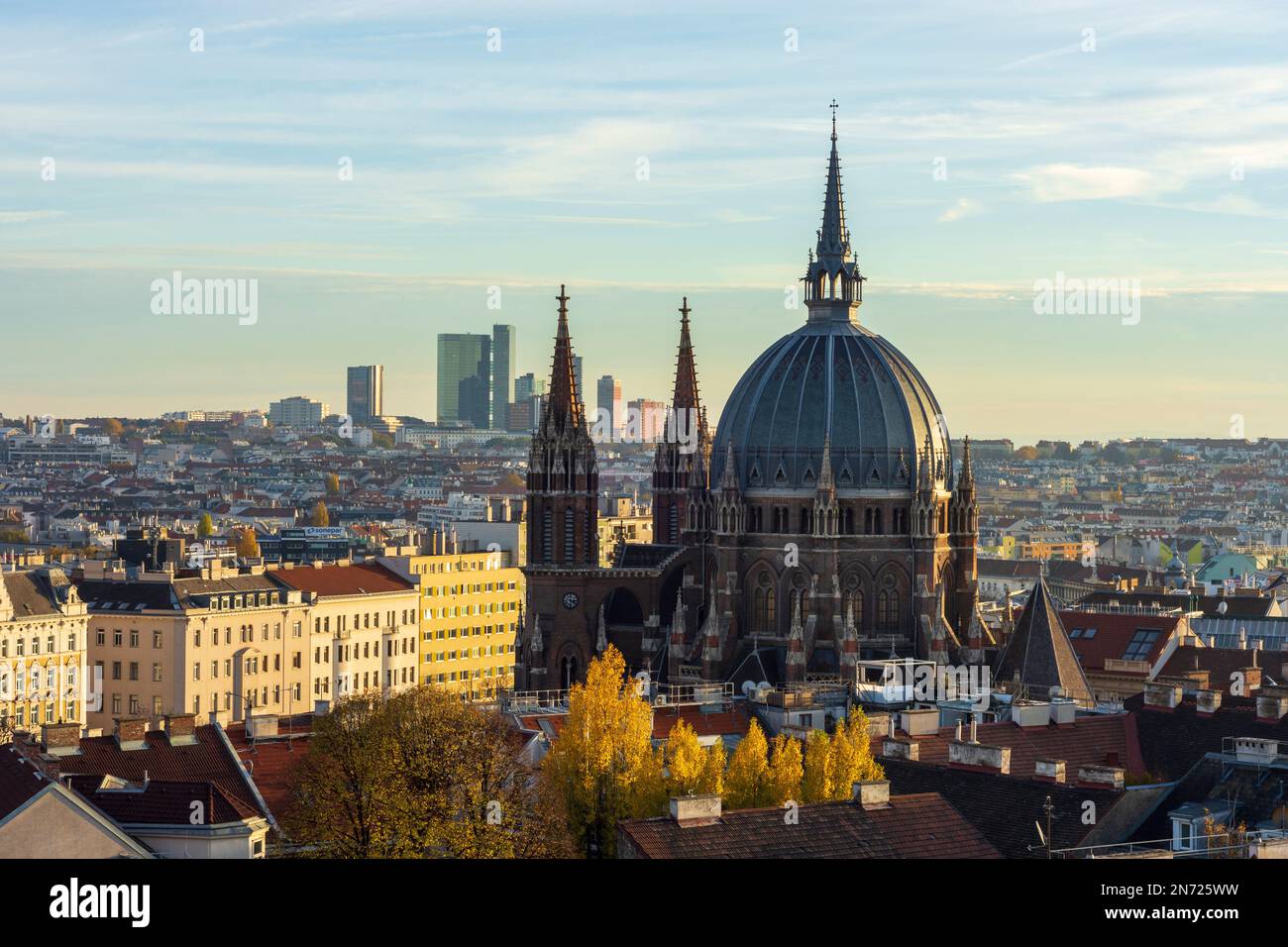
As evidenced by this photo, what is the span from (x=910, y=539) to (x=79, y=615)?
46.7 m

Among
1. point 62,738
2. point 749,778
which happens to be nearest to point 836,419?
point 749,778

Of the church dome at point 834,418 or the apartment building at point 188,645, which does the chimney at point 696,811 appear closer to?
the church dome at point 834,418

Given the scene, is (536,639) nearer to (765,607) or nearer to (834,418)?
(765,607)

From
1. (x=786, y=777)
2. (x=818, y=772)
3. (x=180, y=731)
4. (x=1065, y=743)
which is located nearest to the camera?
(x=786, y=777)

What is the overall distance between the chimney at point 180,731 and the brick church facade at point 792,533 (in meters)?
39.7

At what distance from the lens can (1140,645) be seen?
392 ft

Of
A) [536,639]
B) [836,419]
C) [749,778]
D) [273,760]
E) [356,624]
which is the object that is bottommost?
[356,624]

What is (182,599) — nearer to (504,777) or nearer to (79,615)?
(79,615)

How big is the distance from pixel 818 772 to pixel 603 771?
570cm

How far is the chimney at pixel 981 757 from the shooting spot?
64.3 m

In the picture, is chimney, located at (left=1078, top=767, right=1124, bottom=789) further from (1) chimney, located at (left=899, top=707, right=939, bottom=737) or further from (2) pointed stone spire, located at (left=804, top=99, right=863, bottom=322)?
(2) pointed stone spire, located at (left=804, top=99, right=863, bottom=322)

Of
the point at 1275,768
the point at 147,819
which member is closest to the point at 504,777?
the point at 147,819

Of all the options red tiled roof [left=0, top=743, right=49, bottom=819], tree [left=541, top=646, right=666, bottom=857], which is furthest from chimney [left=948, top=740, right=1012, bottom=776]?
red tiled roof [left=0, top=743, right=49, bottom=819]

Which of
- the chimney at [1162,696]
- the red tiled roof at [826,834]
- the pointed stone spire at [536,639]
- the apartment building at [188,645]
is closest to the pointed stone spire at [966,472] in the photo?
the pointed stone spire at [536,639]
